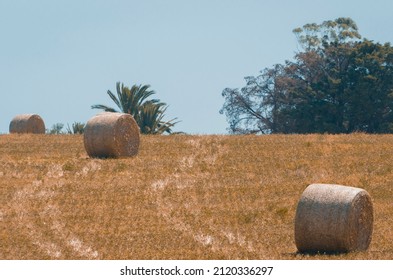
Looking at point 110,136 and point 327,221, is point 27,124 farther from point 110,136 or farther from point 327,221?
point 327,221

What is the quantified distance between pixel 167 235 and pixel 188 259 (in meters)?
5.30

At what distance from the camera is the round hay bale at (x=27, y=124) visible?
60.9 meters

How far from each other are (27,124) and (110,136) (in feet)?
56.7

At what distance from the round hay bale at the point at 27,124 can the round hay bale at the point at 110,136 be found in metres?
15.4

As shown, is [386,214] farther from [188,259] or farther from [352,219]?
[188,259]

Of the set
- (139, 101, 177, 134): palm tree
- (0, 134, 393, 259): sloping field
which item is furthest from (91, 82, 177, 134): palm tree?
(0, 134, 393, 259): sloping field

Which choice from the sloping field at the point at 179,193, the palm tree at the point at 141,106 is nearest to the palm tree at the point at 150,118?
the palm tree at the point at 141,106

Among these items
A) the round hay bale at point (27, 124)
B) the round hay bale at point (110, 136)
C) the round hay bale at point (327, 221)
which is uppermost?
the round hay bale at point (27, 124)

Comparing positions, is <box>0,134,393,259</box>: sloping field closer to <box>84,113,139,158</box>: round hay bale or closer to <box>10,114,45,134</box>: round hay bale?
<box>84,113,139,158</box>: round hay bale

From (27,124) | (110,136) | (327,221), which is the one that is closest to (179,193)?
(110,136)

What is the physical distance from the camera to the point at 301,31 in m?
105

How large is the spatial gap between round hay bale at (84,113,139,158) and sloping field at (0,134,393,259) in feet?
2.54

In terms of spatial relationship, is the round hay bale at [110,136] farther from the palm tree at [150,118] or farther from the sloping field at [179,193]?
the palm tree at [150,118]

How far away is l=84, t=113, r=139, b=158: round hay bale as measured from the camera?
44.9m
